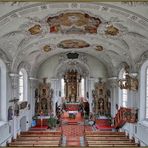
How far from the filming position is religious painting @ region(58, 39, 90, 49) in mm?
20864

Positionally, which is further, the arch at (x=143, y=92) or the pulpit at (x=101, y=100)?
the pulpit at (x=101, y=100)

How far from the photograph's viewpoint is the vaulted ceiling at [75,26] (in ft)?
37.6

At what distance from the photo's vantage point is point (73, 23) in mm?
14867

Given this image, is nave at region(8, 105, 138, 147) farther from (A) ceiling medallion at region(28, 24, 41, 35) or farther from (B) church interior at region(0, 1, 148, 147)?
(A) ceiling medallion at region(28, 24, 41, 35)

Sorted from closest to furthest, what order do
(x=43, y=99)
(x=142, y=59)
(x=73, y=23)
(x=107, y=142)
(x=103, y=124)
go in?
(x=73, y=23)
(x=107, y=142)
(x=142, y=59)
(x=103, y=124)
(x=43, y=99)

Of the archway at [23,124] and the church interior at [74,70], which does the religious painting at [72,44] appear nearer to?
the church interior at [74,70]

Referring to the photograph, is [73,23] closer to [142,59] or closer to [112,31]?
[112,31]

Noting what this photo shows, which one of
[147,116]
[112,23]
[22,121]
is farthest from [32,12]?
[22,121]

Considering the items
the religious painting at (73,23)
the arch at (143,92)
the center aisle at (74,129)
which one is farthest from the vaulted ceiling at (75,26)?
the center aisle at (74,129)

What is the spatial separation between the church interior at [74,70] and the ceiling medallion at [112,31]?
0.07m

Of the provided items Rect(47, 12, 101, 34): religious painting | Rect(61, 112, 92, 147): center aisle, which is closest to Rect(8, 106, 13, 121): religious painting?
Rect(61, 112, 92, 147): center aisle

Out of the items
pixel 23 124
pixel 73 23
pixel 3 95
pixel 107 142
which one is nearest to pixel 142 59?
pixel 73 23

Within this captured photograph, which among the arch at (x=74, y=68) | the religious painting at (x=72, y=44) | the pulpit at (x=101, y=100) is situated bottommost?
the pulpit at (x=101, y=100)

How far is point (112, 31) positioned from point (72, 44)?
6.87 metres
